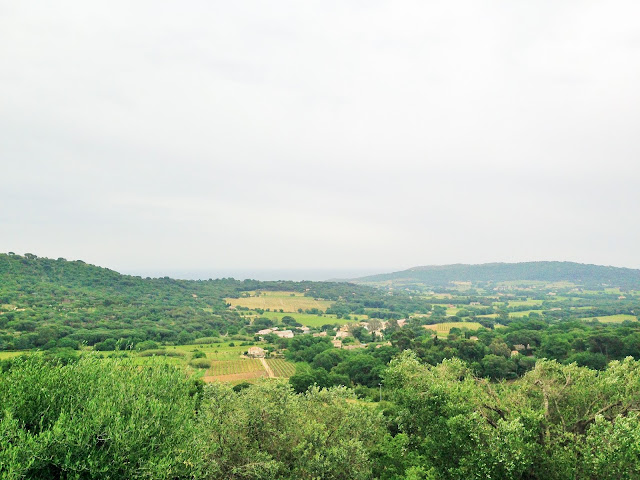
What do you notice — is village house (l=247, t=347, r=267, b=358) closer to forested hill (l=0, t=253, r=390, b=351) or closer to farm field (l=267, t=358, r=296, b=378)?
farm field (l=267, t=358, r=296, b=378)

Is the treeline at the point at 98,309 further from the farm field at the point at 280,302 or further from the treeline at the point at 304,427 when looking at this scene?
the treeline at the point at 304,427

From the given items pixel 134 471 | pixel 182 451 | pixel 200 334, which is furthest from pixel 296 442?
pixel 200 334

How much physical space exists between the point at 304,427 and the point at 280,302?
16120cm

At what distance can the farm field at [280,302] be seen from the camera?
532 ft

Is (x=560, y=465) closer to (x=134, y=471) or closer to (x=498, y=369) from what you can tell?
(x=134, y=471)

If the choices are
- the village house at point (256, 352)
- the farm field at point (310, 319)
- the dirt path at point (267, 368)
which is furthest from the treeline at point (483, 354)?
the farm field at point (310, 319)

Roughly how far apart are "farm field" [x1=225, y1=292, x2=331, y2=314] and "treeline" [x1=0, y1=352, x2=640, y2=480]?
453 feet

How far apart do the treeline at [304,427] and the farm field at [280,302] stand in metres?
138

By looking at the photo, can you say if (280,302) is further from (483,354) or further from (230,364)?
(483,354)

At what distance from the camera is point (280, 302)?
577 ft

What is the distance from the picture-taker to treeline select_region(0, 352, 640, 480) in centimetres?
1158

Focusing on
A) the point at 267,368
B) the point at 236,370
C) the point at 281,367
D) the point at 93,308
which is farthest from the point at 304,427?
Answer: the point at 93,308

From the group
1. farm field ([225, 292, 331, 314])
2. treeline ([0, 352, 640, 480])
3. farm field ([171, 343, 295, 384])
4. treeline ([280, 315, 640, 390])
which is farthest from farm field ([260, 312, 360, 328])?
treeline ([0, 352, 640, 480])

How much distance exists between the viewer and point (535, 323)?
85.6 metres
